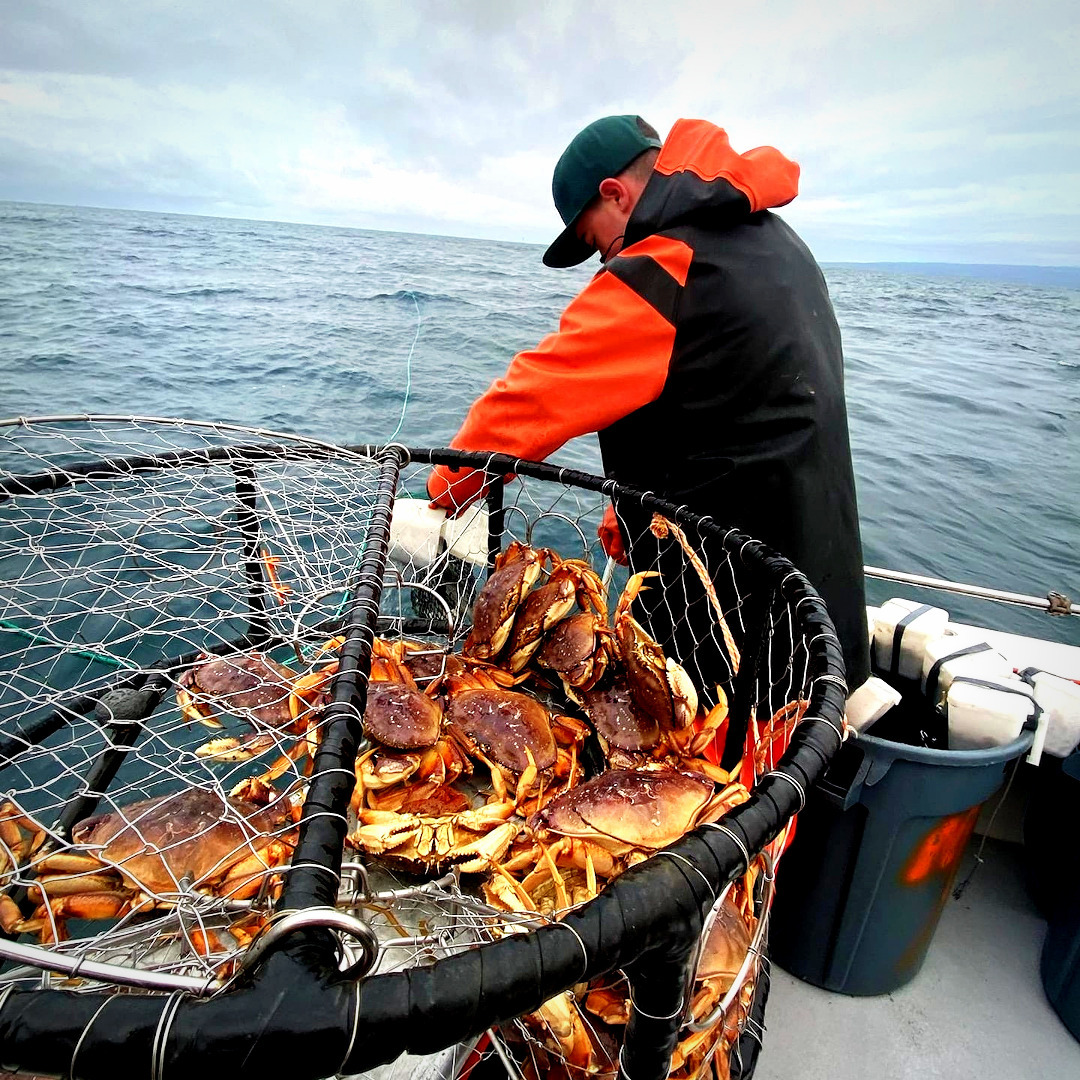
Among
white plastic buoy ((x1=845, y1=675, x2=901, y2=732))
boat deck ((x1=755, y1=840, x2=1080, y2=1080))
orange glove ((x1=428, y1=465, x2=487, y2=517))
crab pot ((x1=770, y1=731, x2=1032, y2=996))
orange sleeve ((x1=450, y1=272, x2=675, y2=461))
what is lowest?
boat deck ((x1=755, y1=840, x2=1080, y2=1080))

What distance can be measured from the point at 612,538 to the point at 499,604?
63cm

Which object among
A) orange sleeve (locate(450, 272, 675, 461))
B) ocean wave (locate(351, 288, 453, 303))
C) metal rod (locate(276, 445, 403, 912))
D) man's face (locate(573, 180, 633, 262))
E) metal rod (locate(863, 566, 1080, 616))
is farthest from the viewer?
ocean wave (locate(351, 288, 453, 303))

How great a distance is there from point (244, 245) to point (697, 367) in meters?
50.2

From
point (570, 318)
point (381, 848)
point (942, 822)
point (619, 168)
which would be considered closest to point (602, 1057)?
point (381, 848)

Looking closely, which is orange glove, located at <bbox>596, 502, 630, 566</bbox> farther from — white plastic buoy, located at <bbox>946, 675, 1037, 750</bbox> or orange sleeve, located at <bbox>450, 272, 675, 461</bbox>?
white plastic buoy, located at <bbox>946, 675, 1037, 750</bbox>

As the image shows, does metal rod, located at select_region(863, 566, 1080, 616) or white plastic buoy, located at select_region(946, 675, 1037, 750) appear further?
metal rod, located at select_region(863, 566, 1080, 616)

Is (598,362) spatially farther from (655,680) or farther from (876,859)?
(876,859)

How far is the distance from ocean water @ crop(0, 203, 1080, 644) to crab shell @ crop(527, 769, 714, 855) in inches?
137

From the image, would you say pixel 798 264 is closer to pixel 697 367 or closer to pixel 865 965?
pixel 697 367

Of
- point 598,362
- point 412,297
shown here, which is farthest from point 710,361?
point 412,297

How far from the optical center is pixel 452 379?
12.5m

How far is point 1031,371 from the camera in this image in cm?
1800

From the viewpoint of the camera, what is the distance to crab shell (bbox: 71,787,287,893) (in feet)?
4.90

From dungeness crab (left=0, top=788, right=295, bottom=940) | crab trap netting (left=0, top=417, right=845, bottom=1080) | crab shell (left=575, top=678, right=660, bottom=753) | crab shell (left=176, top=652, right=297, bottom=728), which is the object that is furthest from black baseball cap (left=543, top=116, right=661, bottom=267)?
dungeness crab (left=0, top=788, right=295, bottom=940)
